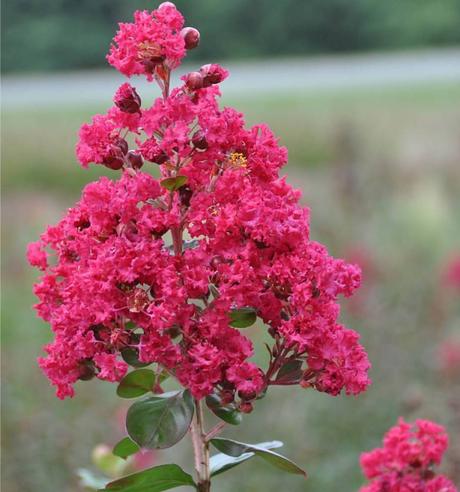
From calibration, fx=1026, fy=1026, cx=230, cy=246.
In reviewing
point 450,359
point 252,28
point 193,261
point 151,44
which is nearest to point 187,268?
point 193,261

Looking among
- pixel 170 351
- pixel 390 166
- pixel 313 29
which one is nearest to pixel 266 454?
pixel 170 351

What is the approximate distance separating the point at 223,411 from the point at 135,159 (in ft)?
0.84

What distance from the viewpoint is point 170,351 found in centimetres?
93

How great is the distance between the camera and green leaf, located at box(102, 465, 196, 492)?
0.97m

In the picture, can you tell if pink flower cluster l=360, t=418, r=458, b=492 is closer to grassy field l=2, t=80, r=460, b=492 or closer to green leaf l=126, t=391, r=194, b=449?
green leaf l=126, t=391, r=194, b=449

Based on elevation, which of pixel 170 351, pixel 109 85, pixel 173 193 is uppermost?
pixel 173 193

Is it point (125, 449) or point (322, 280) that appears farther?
point (125, 449)

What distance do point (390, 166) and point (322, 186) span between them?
0.62 meters

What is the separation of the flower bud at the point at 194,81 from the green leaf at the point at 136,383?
27 cm

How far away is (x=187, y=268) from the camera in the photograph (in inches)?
36.7

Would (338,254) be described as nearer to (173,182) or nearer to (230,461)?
(230,461)

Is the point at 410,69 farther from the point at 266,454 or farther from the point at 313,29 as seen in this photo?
the point at 266,454

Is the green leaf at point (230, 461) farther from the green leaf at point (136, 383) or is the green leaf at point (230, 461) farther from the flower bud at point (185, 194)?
the flower bud at point (185, 194)

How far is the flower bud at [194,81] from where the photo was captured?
966 millimetres
